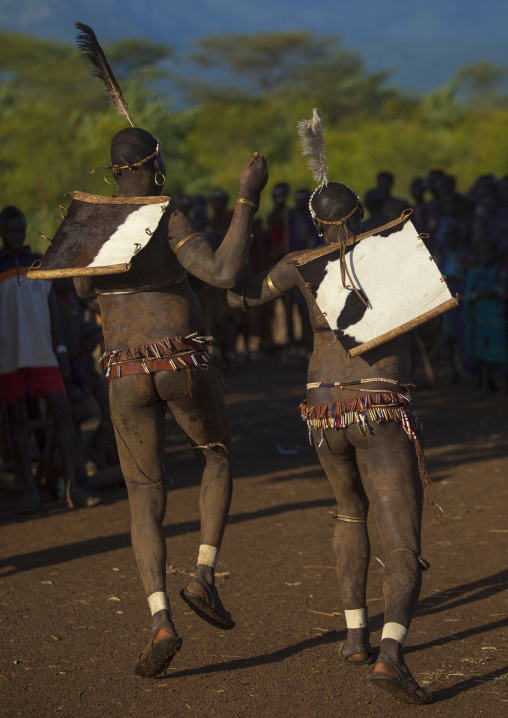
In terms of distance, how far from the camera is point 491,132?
42.6m

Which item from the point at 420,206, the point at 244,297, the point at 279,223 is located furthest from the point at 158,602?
the point at 279,223

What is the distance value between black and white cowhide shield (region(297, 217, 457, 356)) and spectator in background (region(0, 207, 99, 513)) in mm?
3241

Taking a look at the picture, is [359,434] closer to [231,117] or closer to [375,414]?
[375,414]

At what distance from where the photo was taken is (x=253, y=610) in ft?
16.3

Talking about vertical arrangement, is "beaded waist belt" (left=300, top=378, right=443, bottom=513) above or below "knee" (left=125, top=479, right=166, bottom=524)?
above

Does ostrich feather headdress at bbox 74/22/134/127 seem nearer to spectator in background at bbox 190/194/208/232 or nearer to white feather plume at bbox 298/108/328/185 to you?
white feather plume at bbox 298/108/328/185

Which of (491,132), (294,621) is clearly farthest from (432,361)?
(491,132)

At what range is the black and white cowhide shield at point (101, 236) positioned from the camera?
4.07 m

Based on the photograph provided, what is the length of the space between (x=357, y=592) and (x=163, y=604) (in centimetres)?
76

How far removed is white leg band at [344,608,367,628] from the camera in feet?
13.7

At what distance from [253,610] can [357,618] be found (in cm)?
91

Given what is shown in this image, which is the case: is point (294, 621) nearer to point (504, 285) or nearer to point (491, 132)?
point (504, 285)

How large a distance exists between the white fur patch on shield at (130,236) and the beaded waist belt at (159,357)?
401 mm

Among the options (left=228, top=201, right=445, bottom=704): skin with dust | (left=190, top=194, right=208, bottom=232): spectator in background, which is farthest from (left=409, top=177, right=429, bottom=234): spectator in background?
(left=228, top=201, right=445, bottom=704): skin with dust
